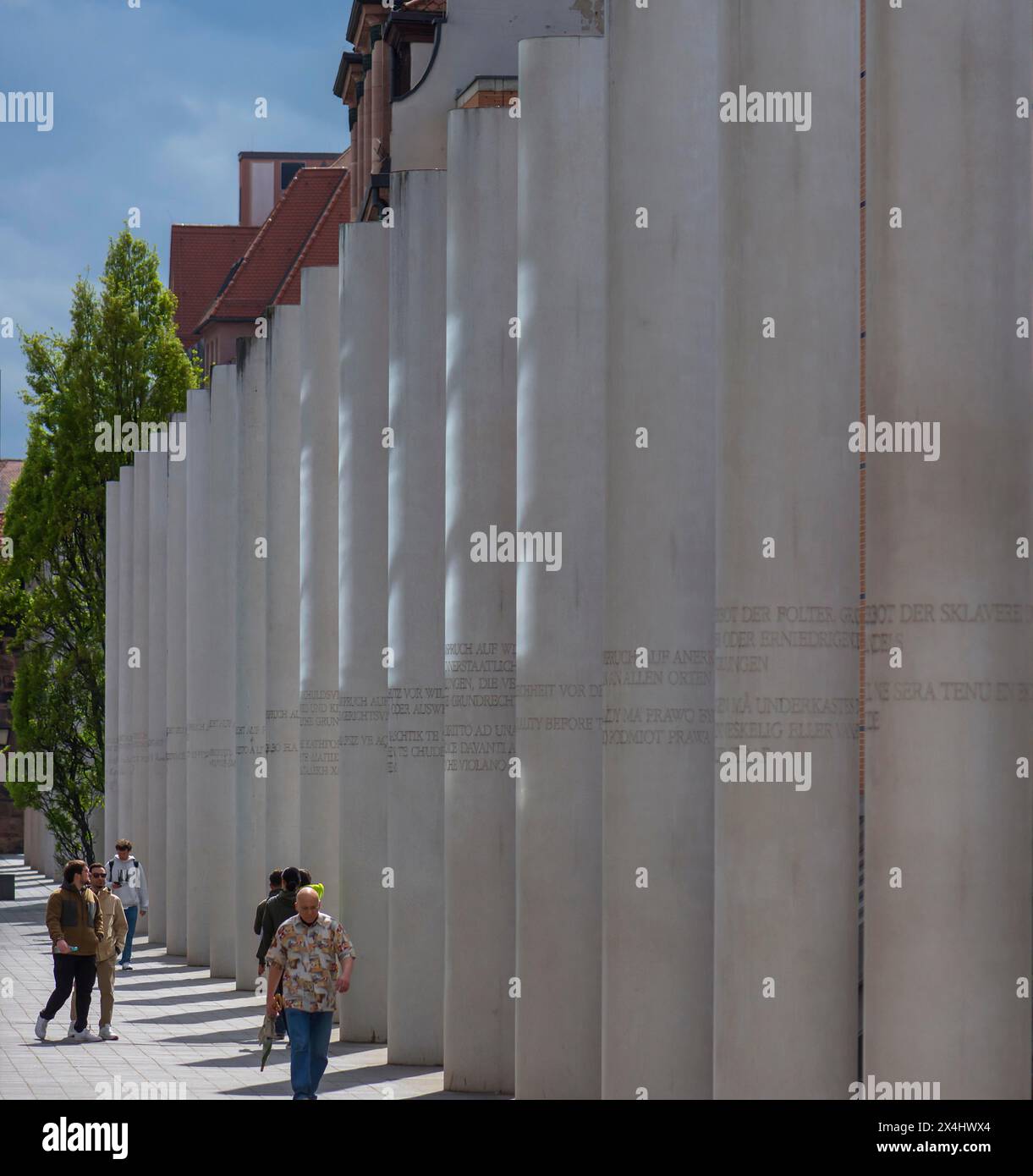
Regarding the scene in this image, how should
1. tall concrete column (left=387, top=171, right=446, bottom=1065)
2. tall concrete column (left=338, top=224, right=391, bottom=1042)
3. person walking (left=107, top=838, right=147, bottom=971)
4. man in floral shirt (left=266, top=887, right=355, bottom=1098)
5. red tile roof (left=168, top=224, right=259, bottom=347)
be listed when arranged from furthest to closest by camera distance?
red tile roof (left=168, top=224, right=259, bottom=347)
person walking (left=107, top=838, right=147, bottom=971)
tall concrete column (left=338, top=224, right=391, bottom=1042)
tall concrete column (left=387, top=171, right=446, bottom=1065)
man in floral shirt (left=266, top=887, right=355, bottom=1098)

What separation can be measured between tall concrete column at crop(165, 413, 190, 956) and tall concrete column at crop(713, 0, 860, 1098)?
25.5 meters

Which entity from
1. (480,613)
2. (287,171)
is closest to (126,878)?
(480,613)

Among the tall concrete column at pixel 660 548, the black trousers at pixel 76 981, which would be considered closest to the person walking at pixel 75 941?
the black trousers at pixel 76 981

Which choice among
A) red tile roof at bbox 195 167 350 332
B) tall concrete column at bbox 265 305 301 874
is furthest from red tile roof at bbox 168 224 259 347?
tall concrete column at bbox 265 305 301 874

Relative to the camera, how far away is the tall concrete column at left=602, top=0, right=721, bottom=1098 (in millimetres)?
17141

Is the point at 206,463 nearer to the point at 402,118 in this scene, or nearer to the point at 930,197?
the point at 402,118

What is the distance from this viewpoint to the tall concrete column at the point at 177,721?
4047cm

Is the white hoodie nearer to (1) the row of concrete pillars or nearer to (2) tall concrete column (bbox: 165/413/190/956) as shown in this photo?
(2) tall concrete column (bbox: 165/413/190/956)

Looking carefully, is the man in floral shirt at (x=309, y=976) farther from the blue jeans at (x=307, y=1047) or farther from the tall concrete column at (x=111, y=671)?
the tall concrete column at (x=111, y=671)

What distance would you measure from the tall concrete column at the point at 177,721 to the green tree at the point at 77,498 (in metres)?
11.6

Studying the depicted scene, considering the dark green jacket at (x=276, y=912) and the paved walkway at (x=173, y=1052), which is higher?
the dark green jacket at (x=276, y=912)

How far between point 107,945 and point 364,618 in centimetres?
452

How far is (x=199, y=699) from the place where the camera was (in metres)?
37.5

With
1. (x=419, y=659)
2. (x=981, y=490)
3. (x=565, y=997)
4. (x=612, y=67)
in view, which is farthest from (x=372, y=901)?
(x=981, y=490)
